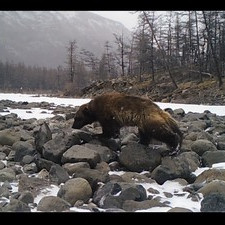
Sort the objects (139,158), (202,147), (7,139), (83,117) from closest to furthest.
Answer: (139,158) → (202,147) → (7,139) → (83,117)

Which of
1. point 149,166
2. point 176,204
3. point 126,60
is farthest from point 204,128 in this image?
point 126,60

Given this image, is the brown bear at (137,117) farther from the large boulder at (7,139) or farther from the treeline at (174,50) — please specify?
the treeline at (174,50)

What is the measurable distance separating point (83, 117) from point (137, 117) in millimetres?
2138

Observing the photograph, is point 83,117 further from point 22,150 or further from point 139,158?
point 139,158

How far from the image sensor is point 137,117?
7.27 metres

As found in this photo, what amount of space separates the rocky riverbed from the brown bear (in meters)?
0.30

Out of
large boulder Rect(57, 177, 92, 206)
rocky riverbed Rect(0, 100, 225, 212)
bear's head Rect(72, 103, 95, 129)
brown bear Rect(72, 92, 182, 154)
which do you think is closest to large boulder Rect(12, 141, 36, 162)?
rocky riverbed Rect(0, 100, 225, 212)

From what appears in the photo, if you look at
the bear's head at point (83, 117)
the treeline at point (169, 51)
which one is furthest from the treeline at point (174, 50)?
the bear's head at point (83, 117)

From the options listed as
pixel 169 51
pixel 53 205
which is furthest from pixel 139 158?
pixel 169 51

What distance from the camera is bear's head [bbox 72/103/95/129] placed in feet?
29.0

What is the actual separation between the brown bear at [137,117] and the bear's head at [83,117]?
18 cm

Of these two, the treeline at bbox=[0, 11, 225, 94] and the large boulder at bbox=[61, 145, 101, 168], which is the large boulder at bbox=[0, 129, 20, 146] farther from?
the treeline at bbox=[0, 11, 225, 94]

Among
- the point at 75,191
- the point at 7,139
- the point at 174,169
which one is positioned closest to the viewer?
the point at 75,191

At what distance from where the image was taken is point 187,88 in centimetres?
3375
